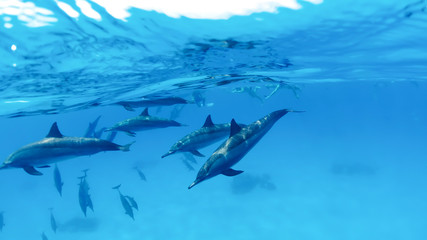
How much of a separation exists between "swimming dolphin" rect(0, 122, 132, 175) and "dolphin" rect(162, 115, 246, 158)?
1.41 meters

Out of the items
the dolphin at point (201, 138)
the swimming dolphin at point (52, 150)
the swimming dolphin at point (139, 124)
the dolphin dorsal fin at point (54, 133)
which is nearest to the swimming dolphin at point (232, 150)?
the dolphin at point (201, 138)

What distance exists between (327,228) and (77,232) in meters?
18.8

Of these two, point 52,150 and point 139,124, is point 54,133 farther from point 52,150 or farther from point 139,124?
point 139,124

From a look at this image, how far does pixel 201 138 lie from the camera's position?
7.94 m

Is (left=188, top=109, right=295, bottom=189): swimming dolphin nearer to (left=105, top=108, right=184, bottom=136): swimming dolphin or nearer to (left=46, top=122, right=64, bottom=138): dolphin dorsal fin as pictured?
(left=105, top=108, right=184, bottom=136): swimming dolphin

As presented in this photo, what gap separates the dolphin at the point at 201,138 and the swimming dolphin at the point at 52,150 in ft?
4.61

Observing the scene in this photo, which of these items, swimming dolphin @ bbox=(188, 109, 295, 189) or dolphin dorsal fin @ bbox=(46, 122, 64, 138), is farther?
dolphin dorsal fin @ bbox=(46, 122, 64, 138)

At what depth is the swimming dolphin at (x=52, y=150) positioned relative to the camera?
7.39 meters

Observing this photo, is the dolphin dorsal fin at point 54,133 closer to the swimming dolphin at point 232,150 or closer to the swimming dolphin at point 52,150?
the swimming dolphin at point 52,150

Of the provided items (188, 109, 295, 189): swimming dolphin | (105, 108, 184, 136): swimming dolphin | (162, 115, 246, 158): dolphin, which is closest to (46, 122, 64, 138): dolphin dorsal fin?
(105, 108, 184, 136): swimming dolphin

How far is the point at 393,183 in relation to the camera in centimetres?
3114

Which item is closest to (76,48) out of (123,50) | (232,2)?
(123,50)

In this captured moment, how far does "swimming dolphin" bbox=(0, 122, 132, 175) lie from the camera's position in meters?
7.39

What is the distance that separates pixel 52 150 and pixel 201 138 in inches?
152
